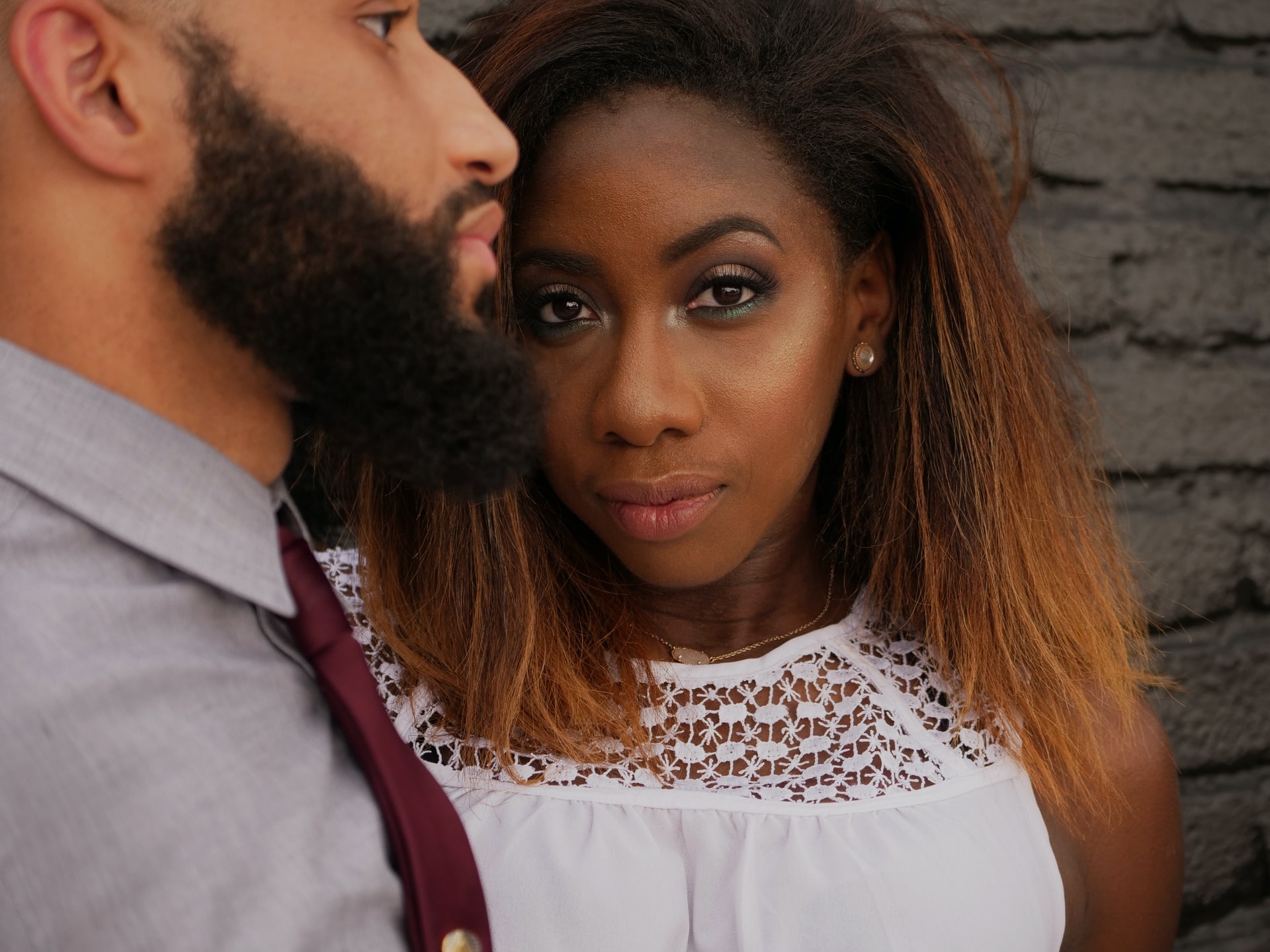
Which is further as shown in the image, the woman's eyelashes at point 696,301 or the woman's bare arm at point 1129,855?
the woman's bare arm at point 1129,855

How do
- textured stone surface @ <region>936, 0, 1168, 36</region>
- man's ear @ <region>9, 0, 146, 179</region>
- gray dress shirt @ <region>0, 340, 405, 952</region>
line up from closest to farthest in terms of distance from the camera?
gray dress shirt @ <region>0, 340, 405, 952</region>
man's ear @ <region>9, 0, 146, 179</region>
textured stone surface @ <region>936, 0, 1168, 36</region>

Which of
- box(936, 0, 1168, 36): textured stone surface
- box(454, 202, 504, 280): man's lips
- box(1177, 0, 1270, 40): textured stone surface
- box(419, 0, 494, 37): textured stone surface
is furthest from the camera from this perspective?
box(1177, 0, 1270, 40): textured stone surface

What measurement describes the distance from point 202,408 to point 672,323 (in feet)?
2.01

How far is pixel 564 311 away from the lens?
5.14ft

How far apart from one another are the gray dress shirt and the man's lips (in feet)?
1.01

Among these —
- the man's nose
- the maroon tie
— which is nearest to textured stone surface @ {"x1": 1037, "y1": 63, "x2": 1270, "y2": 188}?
the man's nose

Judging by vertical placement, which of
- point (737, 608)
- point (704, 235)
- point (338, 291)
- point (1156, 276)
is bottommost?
point (737, 608)

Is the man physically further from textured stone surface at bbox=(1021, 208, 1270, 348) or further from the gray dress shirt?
textured stone surface at bbox=(1021, 208, 1270, 348)

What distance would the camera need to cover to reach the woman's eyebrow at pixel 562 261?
1.50 meters

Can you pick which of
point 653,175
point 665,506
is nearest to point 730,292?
point 653,175

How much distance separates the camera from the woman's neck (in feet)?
5.78

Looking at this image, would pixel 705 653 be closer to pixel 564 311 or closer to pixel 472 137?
pixel 564 311

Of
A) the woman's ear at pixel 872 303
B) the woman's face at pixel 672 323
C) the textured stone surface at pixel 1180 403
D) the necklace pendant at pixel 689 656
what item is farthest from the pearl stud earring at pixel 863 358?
the textured stone surface at pixel 1180 403

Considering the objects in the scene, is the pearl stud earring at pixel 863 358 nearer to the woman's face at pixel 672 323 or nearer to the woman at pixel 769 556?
the woman at pixel 769 556
